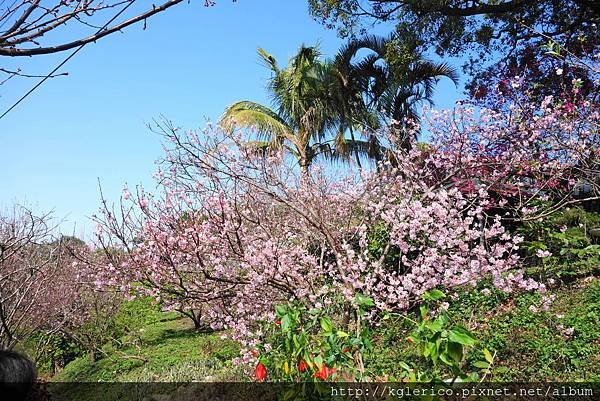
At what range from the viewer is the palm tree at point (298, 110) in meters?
16.3

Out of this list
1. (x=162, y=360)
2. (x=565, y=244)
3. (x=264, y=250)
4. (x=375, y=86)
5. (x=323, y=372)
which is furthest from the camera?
(x=375, y=86)

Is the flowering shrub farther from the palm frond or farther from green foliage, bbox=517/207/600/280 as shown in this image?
the palm frond

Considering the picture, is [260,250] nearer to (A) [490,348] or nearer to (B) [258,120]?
(A) [490,348]

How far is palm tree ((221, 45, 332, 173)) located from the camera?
53.5ft

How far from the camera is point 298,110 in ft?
55.2

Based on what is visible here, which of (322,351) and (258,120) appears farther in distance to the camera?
(258,120)

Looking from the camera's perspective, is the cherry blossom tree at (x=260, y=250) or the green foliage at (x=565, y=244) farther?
the green foliage at (x=565, y=244)

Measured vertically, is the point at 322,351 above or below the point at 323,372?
above

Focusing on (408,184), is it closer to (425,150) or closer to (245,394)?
(425,150)

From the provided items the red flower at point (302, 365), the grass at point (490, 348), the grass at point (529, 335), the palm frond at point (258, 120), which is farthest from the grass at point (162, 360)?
the palm frond at point (258, 120)

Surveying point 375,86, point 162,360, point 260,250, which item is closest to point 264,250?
point 260,250

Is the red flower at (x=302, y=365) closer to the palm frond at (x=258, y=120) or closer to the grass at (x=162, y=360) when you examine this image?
the grass at (x=162, y=360)

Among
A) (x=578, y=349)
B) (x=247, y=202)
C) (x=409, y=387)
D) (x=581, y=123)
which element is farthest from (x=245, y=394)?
(x=581, y=123)

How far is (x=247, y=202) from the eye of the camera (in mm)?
5570
